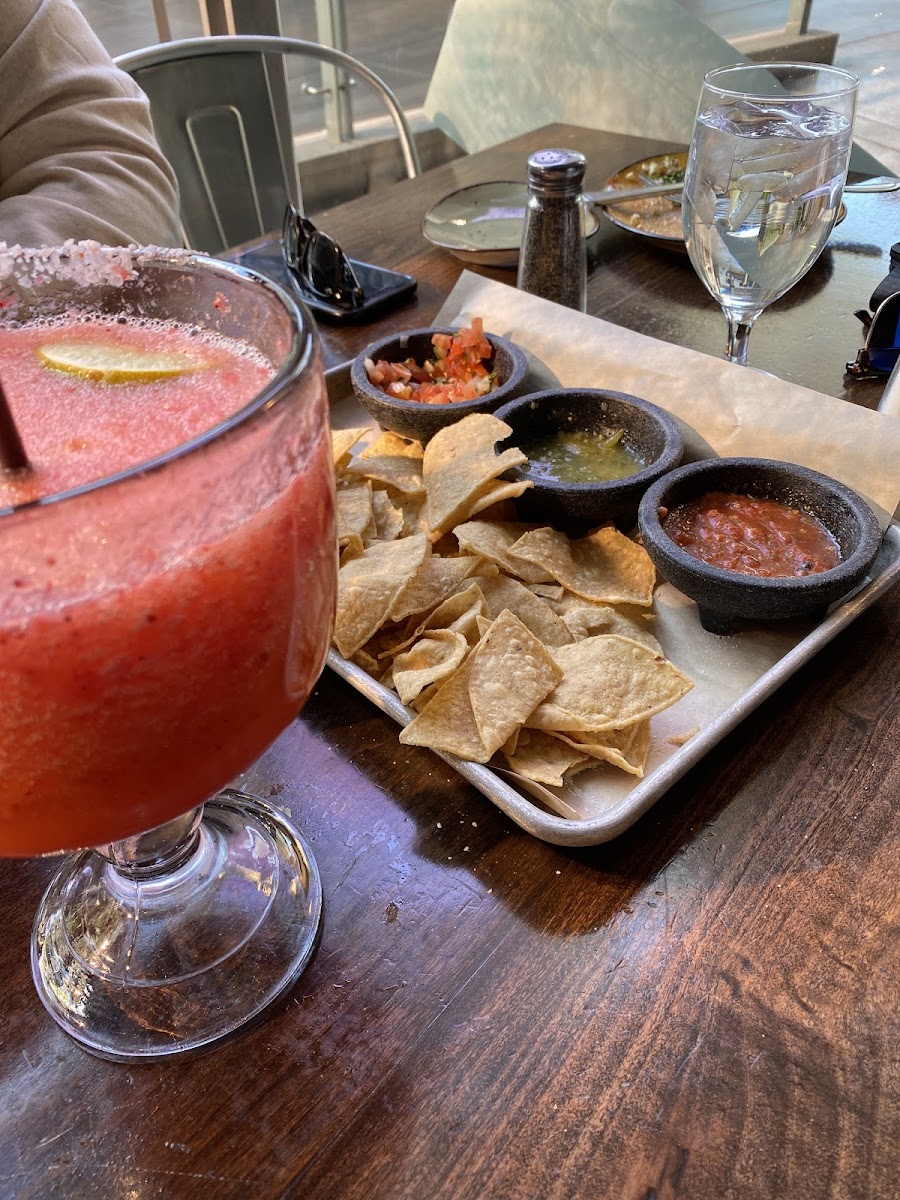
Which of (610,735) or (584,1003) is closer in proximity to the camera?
(584,1003)

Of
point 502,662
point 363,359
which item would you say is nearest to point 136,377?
point 502,662

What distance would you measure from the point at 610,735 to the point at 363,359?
0.71 meters

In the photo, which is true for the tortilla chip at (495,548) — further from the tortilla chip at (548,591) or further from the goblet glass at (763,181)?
the goblet glass at (763,181)

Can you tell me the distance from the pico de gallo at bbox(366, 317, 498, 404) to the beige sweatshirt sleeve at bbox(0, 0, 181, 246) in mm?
754

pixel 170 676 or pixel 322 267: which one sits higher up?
pixel 170 676

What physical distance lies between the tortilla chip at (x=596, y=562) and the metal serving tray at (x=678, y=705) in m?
0.04

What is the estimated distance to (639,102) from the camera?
3119 mm

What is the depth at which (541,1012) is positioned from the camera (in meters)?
0.59

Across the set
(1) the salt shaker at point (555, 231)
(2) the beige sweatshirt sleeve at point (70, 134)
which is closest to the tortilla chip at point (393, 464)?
(1) the salt shaker at point (555, 231)

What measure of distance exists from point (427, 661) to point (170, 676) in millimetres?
402

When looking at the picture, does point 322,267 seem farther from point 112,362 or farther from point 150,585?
point 150,585

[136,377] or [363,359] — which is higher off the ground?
[136,377]

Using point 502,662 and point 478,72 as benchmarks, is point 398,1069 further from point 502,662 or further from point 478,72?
point 478,72

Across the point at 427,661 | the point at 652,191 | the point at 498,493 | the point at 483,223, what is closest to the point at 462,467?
the point at 498,493
